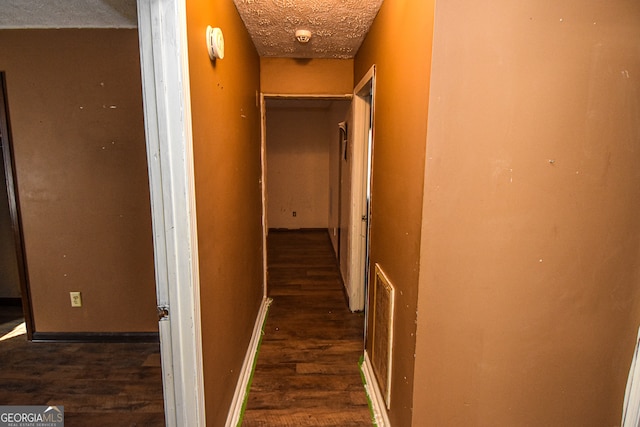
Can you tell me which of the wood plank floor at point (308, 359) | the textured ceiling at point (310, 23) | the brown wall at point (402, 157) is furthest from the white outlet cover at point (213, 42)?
the wood plank floor at point (308, 359)

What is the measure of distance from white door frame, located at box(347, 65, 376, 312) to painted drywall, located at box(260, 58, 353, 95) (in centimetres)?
31

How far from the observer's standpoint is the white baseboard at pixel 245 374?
6.06ft

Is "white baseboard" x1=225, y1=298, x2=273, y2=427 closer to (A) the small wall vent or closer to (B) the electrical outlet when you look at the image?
(A) the small wall vent

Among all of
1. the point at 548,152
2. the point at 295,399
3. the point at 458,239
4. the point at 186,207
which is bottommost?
the point at 295,399

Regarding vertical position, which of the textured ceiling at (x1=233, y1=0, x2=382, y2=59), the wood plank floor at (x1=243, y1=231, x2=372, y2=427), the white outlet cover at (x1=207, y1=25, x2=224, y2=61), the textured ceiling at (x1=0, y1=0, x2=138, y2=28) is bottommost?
the wood plank floor at (x1=243, y1=231, x2=372, y2=427)

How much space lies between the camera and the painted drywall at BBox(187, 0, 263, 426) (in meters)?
1.33

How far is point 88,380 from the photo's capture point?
7.47 ft

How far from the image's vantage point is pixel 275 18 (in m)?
2.16

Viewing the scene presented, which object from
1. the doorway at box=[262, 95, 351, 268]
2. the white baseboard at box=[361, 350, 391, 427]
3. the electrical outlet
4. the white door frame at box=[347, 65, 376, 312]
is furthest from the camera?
A: the doorway at box=[262, 95, 351, 268]

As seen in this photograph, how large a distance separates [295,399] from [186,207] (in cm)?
148

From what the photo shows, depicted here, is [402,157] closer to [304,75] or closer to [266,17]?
[266,17]

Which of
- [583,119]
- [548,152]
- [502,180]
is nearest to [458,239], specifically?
[502,180]

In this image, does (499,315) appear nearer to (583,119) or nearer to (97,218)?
(583,119)

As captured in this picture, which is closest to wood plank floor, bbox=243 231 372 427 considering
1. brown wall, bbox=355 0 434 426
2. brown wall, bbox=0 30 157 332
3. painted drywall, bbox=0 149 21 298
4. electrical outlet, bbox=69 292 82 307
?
brown wall, bbox=355 0 434 426
